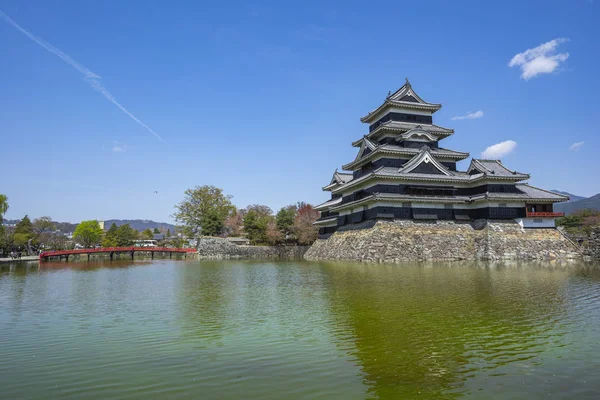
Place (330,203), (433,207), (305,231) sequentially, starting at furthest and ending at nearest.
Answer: (305,231) → (330,203) → (433,207)

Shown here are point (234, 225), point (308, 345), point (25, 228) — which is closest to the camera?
point (308, 345)

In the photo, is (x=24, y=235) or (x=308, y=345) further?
(x=24, y=235)

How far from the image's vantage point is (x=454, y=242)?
1353 inches

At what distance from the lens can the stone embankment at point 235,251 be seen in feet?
177

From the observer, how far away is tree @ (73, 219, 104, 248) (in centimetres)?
7918

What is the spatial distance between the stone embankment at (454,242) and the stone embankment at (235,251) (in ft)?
65.7

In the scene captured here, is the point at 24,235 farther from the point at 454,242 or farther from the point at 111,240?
the point at 454,242

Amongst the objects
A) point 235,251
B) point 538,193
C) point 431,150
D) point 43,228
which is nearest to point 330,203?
point 431,150

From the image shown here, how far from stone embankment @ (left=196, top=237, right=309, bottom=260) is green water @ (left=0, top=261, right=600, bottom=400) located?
129 ft

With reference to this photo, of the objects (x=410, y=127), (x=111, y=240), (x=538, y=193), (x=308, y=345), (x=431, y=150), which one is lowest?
(x=308, y=345)

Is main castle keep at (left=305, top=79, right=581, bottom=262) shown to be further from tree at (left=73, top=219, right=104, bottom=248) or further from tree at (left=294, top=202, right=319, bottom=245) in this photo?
tree at (left=73, top=219, right=104, bottom=248)

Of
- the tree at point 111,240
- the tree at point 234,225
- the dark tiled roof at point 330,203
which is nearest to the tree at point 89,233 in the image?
the tree at point 111,240

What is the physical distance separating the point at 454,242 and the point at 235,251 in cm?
3047

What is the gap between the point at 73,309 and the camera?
12320mm
